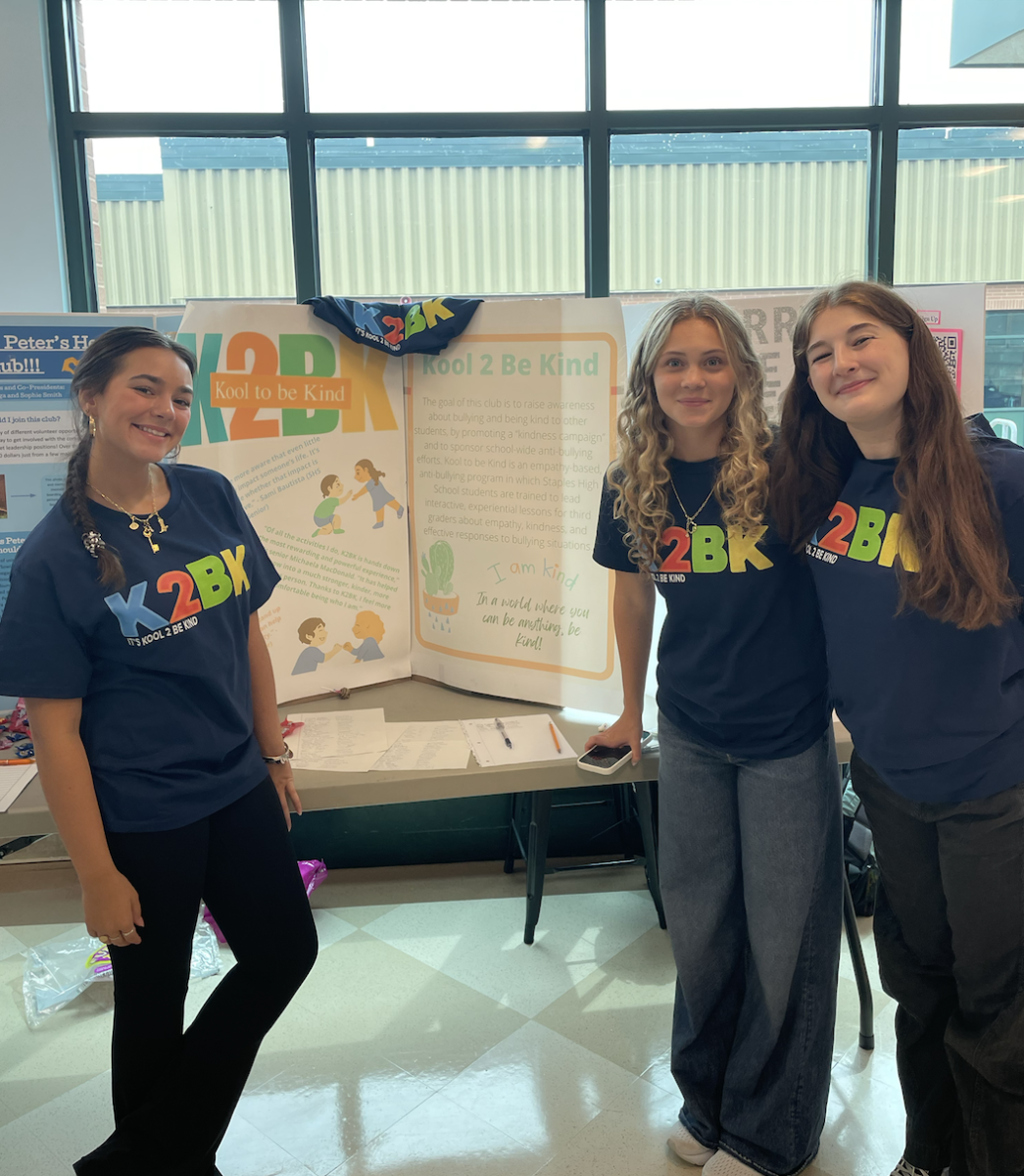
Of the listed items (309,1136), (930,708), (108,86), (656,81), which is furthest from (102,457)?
(656,81)

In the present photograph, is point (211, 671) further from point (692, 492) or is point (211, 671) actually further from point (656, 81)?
point (656, 81)

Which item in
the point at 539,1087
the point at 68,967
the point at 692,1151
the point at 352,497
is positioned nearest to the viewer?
the point at 692,1151

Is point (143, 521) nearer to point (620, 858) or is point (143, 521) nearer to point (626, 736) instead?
point (626, 736)

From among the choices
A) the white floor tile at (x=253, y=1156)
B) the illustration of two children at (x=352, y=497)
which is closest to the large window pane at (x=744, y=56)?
the illustration of two children at (x=352, y=497)

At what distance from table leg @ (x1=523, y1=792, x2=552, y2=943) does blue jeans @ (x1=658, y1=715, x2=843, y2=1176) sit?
77cm

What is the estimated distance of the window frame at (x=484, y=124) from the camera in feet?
9.36

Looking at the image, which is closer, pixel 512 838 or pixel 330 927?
pixel 330 927

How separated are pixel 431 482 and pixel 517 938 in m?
1.40

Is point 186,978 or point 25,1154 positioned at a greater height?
point 186,978

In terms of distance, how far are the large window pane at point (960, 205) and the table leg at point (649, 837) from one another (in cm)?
208

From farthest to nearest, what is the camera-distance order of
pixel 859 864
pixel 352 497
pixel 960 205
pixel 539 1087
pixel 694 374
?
pixel 960 205, pixel 859 864, pixel 352 497, pixel 539 1087, pixel 694 374

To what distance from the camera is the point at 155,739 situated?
1352mm

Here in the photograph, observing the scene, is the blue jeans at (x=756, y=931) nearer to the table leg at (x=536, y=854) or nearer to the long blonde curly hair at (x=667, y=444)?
the long blonde curly hair at (x=667, y=444)

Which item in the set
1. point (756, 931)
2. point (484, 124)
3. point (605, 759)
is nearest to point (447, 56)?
point (484, 124)
